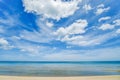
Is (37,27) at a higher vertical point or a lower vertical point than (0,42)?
higher

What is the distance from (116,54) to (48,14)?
149 cm

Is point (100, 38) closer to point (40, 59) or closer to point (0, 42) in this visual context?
point (40, 59)

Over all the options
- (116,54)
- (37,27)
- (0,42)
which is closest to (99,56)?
(116,54)

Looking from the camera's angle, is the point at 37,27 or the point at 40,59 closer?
the point at 37,27

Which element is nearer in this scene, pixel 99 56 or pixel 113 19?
pixel 113 19

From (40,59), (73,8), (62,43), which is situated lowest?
(40,59)

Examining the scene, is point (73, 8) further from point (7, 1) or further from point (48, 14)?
point (7, 1)

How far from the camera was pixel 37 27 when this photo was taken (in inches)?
144

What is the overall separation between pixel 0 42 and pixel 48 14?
1030mm

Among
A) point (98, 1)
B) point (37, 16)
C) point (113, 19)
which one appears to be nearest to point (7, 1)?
point (37, 16)

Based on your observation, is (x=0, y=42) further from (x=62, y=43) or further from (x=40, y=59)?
(x=62, y=43)

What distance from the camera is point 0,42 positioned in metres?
3.72

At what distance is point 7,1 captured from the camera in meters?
3.60

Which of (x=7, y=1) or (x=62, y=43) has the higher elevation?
(x=7, y=1)
